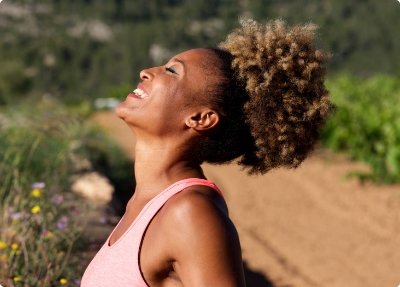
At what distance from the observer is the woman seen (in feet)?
6.02

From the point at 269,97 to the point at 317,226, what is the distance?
4.87 meters

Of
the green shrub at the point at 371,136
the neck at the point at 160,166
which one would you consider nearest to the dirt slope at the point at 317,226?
the green shrub at the point at 371,136

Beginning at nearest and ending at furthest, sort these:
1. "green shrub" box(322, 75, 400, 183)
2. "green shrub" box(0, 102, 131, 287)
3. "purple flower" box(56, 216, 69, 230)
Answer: "purple flower" box(56, 216, 69, 230) → "green shrub" box(0, 102, 131, 287) → "green shrub" box(322, 75, 400, 183)

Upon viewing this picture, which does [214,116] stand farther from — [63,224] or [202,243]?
[63,224]

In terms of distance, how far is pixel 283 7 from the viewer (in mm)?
48000

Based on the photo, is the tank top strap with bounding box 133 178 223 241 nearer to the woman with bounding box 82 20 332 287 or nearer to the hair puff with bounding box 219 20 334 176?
the woman with bounding box 82 20 332 287

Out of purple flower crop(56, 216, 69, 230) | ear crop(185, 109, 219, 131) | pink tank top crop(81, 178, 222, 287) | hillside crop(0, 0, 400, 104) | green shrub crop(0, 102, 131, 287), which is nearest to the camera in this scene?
pink tank top crop(81, 178, 222, 287)

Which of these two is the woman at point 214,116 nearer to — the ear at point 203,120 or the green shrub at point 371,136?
the ear at point 203,120

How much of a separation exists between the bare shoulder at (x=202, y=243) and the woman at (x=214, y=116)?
0.12m

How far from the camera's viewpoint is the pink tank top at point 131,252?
68.6 inches

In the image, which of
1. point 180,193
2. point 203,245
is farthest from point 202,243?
point 180,193

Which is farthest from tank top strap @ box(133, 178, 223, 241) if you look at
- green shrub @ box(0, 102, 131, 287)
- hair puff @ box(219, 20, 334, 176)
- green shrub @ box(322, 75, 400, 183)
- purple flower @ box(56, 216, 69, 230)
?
green shrub @ box(322, 75, 400, 183)

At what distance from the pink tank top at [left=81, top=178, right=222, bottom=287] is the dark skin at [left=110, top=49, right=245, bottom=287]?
24mm

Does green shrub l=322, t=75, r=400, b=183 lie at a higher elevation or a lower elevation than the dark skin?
lower
